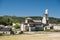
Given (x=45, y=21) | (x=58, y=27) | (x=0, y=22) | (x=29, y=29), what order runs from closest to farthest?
(x=29, y=29) < (x=58, y=27) < (x=45, y=21) < (x=0, y=22)

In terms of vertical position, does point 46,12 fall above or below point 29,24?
above

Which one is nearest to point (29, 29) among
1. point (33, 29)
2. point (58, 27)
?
point (33, 29)

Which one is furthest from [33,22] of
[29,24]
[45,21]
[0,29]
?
[0,29]

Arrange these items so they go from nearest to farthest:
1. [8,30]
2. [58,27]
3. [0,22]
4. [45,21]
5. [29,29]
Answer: [8,30] → [29,29] → [58,27] → [45,21] → [0,22]

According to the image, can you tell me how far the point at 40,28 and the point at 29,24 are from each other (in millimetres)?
4873

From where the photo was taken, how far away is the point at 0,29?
48.7m

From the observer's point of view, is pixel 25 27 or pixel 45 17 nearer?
pixel 25 27

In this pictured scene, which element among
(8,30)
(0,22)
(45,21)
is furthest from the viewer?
(0,22)

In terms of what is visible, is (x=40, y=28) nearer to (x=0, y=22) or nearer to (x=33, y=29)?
(x=33, y=29)

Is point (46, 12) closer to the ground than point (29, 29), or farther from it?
farther from it

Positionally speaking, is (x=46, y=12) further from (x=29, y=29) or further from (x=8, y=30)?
(x=8, y=30)

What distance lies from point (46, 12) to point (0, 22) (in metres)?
23.8

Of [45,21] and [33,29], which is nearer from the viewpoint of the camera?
[33,29]

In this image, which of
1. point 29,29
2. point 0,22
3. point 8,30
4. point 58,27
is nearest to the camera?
point 8,30
